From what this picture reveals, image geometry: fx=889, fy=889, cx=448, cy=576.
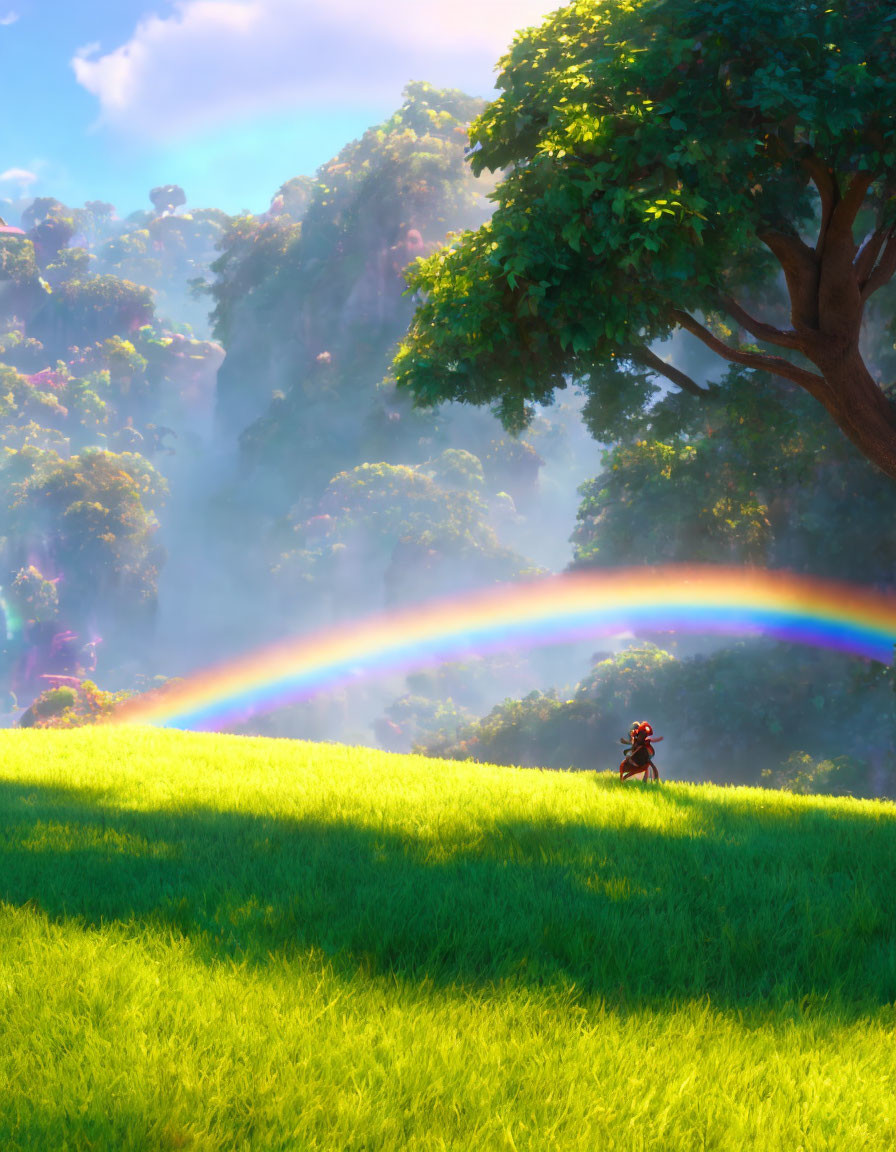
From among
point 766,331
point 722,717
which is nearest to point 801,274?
point 766,331

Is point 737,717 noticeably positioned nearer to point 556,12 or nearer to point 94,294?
point 556,12

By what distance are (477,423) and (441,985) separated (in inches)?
3652

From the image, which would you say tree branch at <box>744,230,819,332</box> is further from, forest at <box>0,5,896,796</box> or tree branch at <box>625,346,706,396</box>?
tree branch at <box>625,346,706,396</box>

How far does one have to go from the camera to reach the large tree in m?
9.26

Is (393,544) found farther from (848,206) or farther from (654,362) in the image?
(848,206)

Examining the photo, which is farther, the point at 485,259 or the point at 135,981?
the point at 485,259

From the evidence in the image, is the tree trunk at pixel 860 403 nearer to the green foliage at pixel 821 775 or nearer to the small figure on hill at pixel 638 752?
the small figure on hill at pixel 638 752

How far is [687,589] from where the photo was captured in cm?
3447

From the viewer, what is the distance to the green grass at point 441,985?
2695 millimetres

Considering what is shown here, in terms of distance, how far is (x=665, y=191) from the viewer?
9148mm

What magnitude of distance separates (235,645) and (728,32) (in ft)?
310

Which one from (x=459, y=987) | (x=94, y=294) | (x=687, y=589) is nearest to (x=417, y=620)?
(x=687, y=589)

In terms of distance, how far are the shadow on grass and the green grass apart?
19 millimetres

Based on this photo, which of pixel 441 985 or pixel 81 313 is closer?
pixel 441 985
